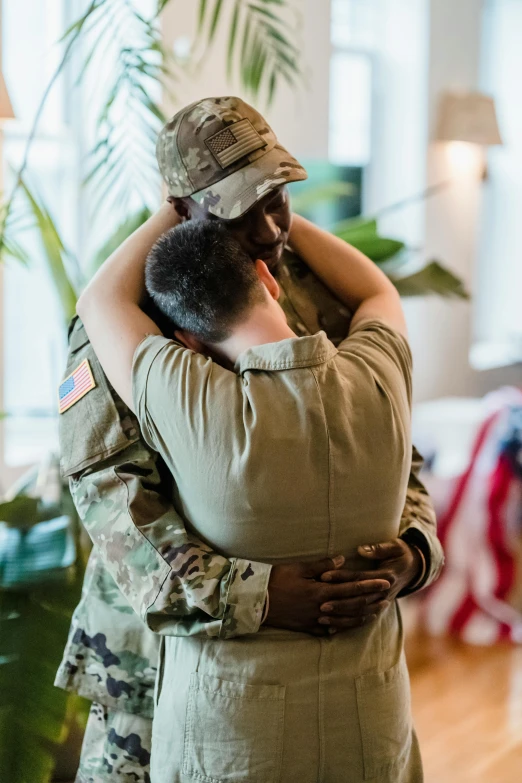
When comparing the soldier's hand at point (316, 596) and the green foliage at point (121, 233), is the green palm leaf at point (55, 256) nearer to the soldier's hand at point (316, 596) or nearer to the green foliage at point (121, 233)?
the green foliage at point (121, 233)

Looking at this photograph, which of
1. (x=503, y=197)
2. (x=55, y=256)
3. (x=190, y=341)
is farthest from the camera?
(x=503, y=197)

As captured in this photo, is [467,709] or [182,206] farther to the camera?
[467,709]

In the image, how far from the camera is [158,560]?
49.6 inches

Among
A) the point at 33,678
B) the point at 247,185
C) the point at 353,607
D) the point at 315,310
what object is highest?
the point at 247,185

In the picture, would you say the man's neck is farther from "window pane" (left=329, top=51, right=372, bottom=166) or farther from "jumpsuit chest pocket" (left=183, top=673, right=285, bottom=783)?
"window pane" (left=329, top=51, right=372, bottom=166)

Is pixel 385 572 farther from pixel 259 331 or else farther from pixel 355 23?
pixel 355 23

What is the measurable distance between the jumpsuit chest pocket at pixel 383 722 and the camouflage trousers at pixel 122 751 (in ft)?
1.41

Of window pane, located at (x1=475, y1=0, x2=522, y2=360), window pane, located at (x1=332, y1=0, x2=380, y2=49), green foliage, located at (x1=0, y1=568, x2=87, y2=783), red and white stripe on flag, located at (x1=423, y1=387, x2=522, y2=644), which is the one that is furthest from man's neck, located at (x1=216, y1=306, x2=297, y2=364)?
window pane, located at (x1=475, y1=0, x2=522, y2=360)

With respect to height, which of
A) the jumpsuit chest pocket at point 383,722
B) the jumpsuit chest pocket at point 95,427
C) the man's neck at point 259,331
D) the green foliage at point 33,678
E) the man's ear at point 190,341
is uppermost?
the man's neck at point 259,331

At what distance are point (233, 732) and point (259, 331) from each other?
50 centimetres

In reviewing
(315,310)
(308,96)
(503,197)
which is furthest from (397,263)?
(503,197)

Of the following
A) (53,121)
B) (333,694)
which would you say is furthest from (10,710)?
(53,121)

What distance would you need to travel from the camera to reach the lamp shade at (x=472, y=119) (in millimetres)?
4777

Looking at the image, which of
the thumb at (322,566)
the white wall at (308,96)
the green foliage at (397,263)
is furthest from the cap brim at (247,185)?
the white wall at (308,96)
